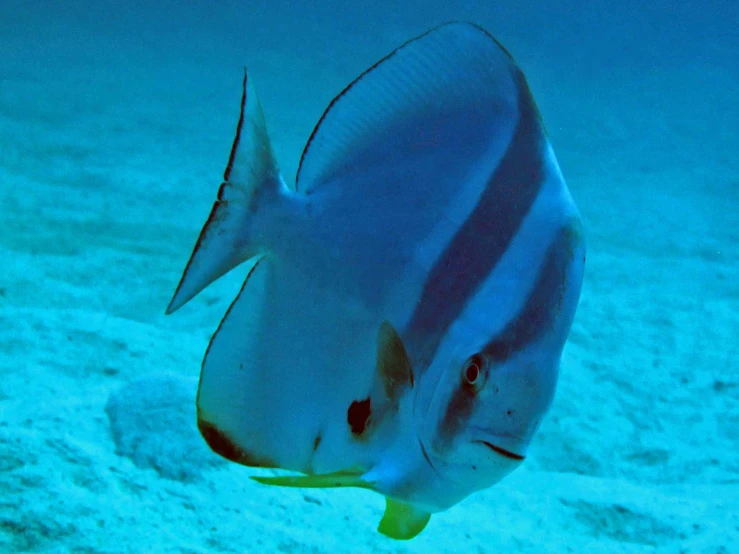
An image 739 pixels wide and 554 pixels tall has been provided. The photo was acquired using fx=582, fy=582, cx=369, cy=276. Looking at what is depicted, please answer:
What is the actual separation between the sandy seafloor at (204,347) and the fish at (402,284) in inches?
35.1

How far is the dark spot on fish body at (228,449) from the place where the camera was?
80 cm

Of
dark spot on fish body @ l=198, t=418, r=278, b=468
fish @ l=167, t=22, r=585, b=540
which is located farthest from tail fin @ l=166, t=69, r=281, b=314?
dark spot on fish body @ l=198, t=418, r=278, b=468

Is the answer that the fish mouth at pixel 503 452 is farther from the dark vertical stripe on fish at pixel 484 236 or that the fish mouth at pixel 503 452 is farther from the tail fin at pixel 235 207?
the tail fin at pixel 235 207

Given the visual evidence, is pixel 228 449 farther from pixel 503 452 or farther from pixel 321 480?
pixel 503 452

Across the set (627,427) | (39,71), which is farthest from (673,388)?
(39,71)

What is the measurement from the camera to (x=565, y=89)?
1855 cm

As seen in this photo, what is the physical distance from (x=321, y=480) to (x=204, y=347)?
272 centimetres

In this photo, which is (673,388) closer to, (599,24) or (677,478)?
(677,478)

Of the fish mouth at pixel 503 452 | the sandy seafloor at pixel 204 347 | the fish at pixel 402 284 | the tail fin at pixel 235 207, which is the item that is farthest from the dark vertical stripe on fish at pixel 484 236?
the sandy seafloor at pixel 204 347

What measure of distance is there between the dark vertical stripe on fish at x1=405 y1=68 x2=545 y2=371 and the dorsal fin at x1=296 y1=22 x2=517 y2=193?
0.13 ft

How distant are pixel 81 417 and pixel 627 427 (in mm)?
2671

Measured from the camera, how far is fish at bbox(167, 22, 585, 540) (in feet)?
2.26

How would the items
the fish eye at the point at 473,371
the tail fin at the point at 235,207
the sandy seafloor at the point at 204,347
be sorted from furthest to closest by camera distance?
the sandy seafloor at the point at 204,347, the tail fin at the point at 235,207, the fish eye at the point at 473,371

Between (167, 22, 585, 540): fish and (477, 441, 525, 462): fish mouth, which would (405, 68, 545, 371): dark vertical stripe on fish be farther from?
(477, 441, 525, 462): fish mouth
